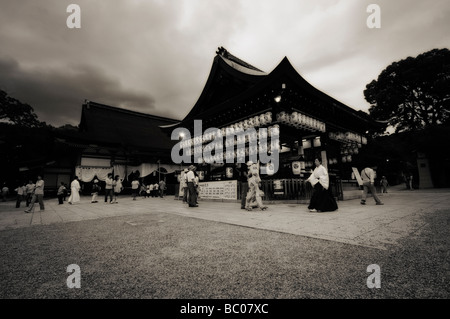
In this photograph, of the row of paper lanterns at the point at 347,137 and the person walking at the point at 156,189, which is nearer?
the row of paper lanterns at the point at 347,137

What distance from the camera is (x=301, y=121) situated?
10.1 metres

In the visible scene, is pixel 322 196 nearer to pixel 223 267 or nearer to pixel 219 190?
pixel 223 267

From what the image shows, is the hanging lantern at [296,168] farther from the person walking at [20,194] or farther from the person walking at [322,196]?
the person walking at [20,194]

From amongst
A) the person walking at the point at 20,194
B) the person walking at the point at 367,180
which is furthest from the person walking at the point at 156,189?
the person walking at the point at 367,180

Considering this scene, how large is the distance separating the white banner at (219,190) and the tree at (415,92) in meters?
19.6

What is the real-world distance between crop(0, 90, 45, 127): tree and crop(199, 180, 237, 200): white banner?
25.5 metres

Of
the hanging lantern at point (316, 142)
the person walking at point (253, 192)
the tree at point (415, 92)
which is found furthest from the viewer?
the tree at point (415, 92)

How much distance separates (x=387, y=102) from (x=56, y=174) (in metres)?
34.5

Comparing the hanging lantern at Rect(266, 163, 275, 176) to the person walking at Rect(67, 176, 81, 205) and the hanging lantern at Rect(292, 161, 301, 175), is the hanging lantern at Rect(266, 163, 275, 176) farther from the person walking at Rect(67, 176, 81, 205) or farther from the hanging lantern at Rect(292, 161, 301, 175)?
the person walking at Rect(67, 176, 81, 205)

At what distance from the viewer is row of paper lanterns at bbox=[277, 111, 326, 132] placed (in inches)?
367

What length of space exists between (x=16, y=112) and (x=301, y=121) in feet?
102

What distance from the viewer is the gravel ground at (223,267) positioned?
1.83m

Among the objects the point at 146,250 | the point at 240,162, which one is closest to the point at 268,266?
the point at 146,250

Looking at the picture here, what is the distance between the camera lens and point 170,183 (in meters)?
21.7
